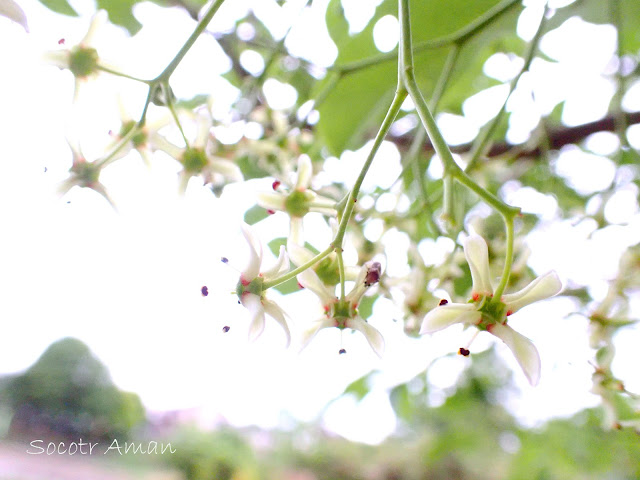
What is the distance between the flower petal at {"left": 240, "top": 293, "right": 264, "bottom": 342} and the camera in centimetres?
39

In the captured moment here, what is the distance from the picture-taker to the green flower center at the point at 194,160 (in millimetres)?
542

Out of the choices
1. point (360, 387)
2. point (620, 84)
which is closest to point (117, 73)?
point (620, 84)

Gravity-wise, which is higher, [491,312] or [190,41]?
[190,41]

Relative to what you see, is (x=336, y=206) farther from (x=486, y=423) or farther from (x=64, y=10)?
(x=486, y=423)

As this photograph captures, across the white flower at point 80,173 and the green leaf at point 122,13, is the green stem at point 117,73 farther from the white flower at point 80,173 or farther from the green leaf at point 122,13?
the green leaf at point 122,13

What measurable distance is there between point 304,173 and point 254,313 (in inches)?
6.5

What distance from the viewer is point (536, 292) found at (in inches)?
14.1

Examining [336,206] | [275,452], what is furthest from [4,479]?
[275,452]

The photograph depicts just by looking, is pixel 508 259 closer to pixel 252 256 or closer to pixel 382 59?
pixel 252 256

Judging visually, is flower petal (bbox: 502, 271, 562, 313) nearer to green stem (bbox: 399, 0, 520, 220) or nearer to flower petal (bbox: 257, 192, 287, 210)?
green stem (bbox: 399, 0, 520, 220)

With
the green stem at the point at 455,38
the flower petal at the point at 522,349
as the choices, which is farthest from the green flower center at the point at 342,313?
the green stem at the point at 455,38

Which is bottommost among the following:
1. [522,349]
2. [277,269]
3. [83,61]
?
[522,349]

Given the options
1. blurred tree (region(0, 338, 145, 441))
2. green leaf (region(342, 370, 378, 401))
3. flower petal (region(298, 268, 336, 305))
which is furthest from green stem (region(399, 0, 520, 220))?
blurred tree (region(0, 338, 145, 441))

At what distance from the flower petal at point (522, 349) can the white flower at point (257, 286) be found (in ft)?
0.49
